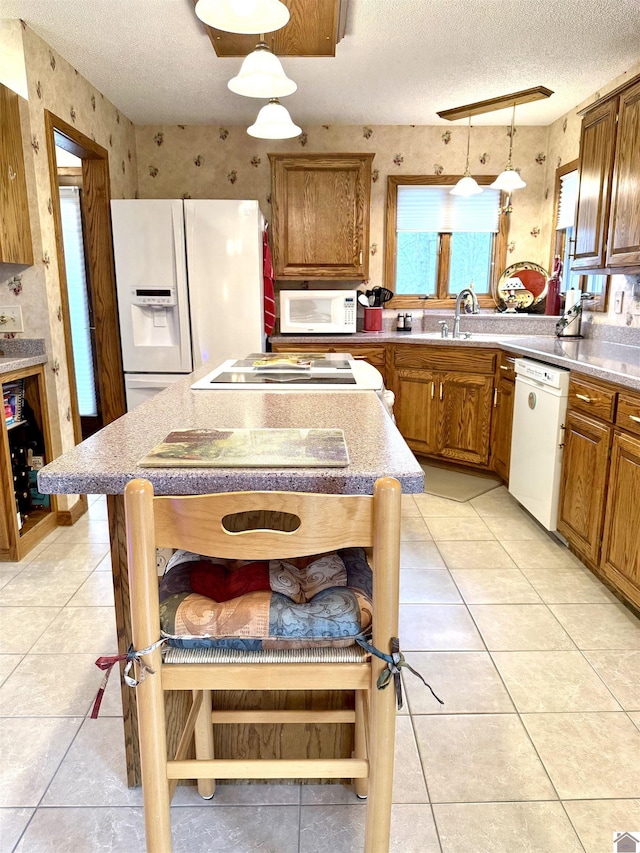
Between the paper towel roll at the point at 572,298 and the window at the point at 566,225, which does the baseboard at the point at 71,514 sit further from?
the window at the point at 566,225

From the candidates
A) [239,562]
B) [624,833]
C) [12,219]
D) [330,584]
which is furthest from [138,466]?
[12,219]

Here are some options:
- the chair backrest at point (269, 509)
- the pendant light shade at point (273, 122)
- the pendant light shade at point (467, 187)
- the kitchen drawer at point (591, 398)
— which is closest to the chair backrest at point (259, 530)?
the chair backrest at point (269, 509)

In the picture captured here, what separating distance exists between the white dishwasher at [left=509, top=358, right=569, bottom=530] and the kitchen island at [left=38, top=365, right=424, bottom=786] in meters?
1.33

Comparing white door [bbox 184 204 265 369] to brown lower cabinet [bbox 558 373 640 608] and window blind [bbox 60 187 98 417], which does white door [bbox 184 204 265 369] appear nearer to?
window blind [bbox 60 187 98 417]

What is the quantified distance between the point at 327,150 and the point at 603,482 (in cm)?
317

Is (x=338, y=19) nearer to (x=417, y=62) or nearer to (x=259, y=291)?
(x=417, y=62)

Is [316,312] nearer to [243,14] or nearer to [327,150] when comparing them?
[327,150]

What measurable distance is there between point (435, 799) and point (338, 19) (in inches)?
113

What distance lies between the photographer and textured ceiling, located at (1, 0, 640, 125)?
2516mm

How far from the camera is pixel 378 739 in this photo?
92 cm

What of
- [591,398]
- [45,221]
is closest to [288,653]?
[591,398]

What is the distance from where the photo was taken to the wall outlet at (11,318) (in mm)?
2855

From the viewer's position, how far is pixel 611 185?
2705 mm

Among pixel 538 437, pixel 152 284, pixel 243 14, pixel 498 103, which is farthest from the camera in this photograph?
pixel 152 284
